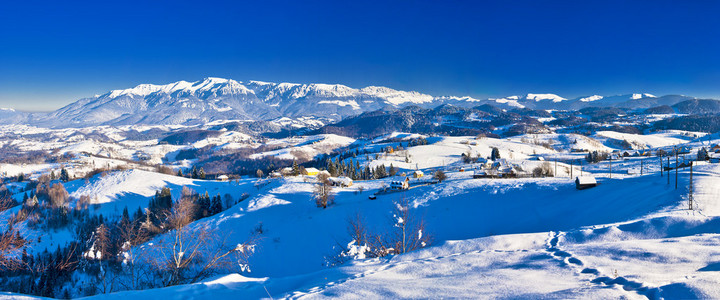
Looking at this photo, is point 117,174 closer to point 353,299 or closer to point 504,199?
point 504,199

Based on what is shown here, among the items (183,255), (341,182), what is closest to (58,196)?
(341,182)

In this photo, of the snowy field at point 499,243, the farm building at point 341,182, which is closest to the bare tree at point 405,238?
the snowy field at point 499,243

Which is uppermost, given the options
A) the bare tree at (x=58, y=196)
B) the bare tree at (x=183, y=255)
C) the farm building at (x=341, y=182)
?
the bare tree at (x=183, y=255)

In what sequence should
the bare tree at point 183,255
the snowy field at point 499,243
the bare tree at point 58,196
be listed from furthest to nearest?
the bare tree at point 58,196, the bare tree at point 183,255, the snowy field at point 499,243

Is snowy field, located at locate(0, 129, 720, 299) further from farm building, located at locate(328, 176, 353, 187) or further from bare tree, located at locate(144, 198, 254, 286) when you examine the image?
farm building, located at locate(328, 176, 353, 187)

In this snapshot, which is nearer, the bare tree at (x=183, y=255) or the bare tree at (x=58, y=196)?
the bare tree at (x=183, y=255)

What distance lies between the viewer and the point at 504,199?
33.9 m

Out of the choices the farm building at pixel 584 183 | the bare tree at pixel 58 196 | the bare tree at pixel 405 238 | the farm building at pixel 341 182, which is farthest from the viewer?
the bare tree at pixel 58 196

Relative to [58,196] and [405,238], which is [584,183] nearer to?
[405,238]

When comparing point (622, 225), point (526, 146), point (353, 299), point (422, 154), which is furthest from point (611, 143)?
point (353, 299)

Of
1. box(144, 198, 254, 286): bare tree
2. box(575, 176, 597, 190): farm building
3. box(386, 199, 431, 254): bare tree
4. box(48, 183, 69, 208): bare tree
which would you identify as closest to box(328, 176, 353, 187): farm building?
box(386, 199, 431, 254): bare tree

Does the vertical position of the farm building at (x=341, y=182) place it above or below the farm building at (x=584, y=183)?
below

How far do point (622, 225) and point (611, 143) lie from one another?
211525 millimetres

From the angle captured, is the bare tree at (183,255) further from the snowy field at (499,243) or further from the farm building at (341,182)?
the farm building at (341,182)
